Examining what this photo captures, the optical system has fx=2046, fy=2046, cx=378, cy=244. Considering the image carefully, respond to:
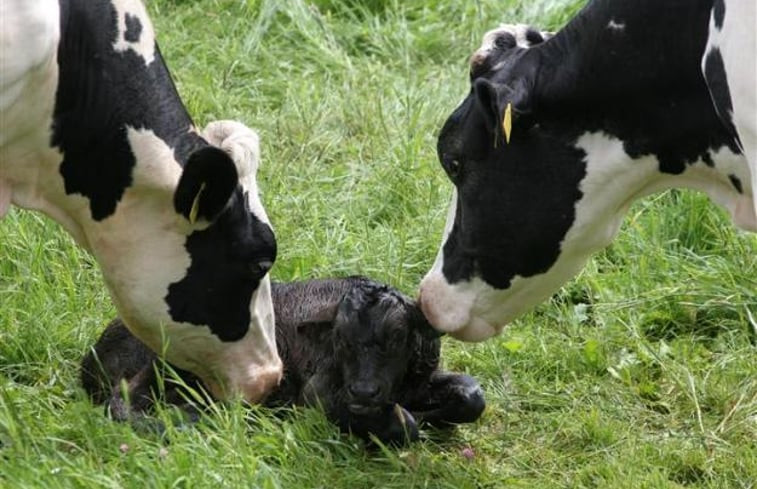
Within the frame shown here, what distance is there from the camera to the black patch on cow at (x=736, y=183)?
6.48m

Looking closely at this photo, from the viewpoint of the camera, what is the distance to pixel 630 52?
6.46 m

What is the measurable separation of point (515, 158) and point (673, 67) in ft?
2.11

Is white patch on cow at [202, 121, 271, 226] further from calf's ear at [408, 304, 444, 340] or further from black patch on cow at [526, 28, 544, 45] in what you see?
black patch on cow at [526, 28, 544, 45]

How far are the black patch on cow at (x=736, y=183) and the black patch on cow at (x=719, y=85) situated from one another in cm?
46

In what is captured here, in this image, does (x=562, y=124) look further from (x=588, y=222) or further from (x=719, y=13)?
(x=719, y=13)

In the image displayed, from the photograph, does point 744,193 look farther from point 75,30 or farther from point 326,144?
point 326,144

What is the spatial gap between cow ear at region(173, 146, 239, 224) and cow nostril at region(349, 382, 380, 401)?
29.5 inches

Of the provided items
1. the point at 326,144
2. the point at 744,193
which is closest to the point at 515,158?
the point at 744,193

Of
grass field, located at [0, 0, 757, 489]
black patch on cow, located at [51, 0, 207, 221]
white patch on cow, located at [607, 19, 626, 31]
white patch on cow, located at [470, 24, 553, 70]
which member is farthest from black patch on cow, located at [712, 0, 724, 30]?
black patch on cow, located at [51, 0, 207, 221]

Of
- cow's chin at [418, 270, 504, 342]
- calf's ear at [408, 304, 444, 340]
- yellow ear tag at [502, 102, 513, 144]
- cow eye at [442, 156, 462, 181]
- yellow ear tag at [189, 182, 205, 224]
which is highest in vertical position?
yellow ear tag at [502, 102, 513, 144]

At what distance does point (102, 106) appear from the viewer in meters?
6.66

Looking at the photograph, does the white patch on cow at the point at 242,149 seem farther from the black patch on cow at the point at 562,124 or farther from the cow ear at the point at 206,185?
the black patch on cow at the point at 562,124

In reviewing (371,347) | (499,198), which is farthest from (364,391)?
(499,198)

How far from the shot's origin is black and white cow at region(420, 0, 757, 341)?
6414 mm
